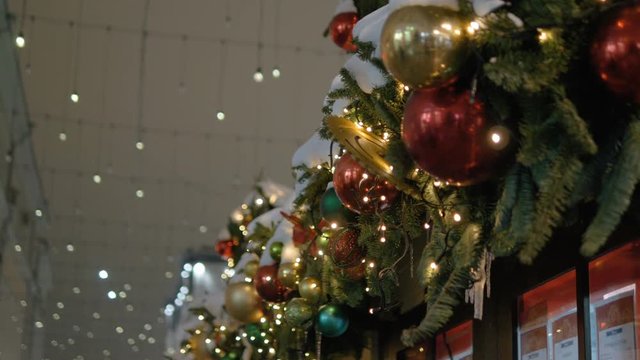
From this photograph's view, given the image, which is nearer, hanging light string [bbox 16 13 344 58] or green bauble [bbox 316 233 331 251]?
green bauble [bbox 316 233 331 251]

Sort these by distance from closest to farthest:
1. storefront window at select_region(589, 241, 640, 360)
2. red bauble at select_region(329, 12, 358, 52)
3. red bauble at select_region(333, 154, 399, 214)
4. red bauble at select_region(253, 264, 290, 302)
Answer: storefront window at select_region(589, 241, 640, 360) < red bauble at select_region(333, 154, 399, 214) < red bauble at select_region(329, 12, 358, 52) < red bauble at select_region(253, 264, 290, 302)

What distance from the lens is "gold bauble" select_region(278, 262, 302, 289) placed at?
5656mm

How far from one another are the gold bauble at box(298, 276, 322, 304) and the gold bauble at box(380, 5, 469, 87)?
2971mm

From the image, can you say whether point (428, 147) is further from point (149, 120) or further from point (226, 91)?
point (149, 120)

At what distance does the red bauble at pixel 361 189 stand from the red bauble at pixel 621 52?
128 centimetres

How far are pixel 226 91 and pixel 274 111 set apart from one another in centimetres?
78

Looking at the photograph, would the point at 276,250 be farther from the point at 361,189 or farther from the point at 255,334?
the point at 361,189

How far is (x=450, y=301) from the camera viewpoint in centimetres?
261

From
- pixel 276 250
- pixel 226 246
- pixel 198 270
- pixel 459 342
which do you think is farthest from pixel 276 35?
pixel 198 270

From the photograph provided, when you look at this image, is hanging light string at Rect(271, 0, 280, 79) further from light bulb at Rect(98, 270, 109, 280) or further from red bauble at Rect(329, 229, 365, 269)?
light bulb at Rect(98, 270, 109, 280)

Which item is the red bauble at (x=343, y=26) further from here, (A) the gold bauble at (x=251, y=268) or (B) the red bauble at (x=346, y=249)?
(A) the gold bauble at (x=251, y=268)

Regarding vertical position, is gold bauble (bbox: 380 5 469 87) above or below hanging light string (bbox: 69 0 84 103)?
below

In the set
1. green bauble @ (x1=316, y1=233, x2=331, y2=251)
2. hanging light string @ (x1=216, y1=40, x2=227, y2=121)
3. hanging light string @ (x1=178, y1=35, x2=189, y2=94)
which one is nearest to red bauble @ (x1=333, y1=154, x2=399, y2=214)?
green bauble @ (x1=316, y1=233, x2=331, y2=251)

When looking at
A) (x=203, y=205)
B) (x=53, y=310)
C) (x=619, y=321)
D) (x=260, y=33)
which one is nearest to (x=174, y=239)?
(x=203, y=205)
